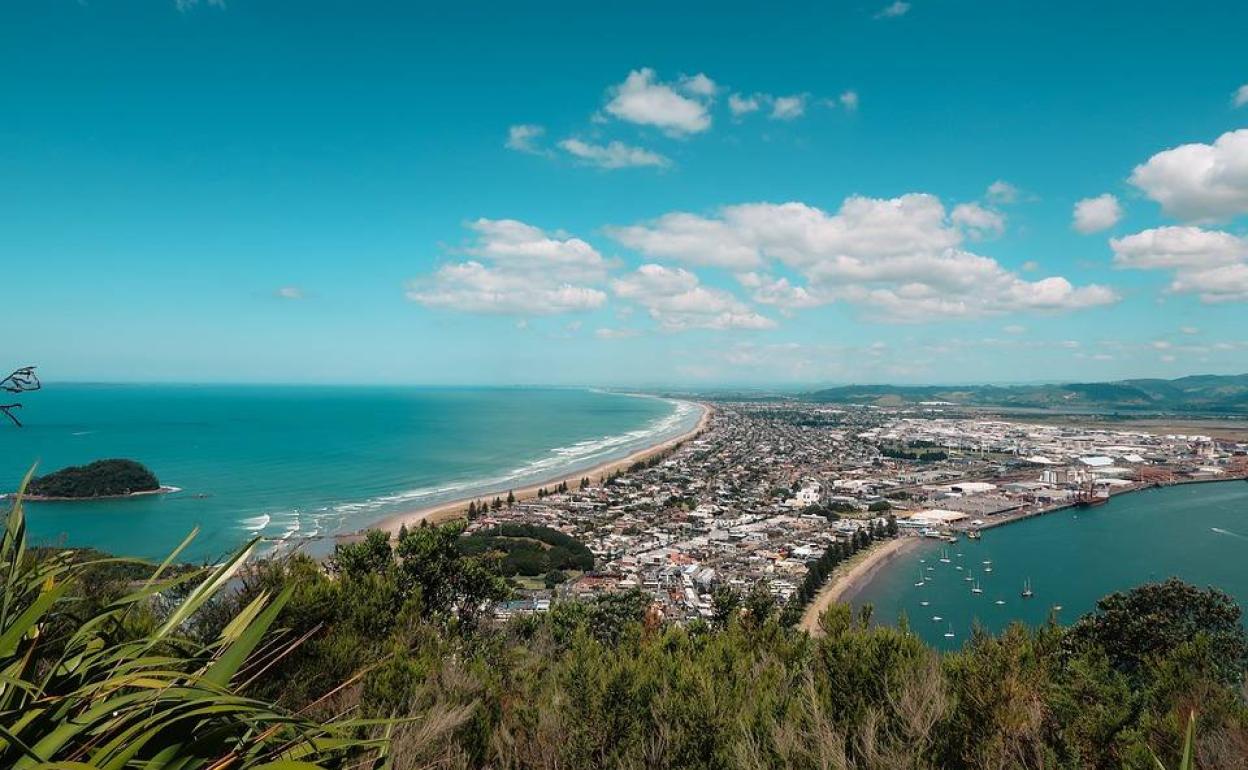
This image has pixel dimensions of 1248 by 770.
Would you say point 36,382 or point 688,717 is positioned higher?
point 36,382

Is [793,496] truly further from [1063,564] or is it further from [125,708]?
[125,708]

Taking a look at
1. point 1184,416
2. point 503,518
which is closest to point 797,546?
point 503,518

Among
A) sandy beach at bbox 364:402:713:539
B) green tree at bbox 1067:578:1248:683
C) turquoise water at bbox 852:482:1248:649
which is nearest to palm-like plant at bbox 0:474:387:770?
green tree at bbox 1067:578:1248:683

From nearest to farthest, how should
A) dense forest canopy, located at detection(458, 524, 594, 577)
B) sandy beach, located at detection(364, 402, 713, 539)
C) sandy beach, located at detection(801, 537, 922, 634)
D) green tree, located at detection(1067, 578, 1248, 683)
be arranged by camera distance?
green tree, located at detection(1067, 578, 1248, 683)
sandy beach, located at detection(801, 537, 922, 634)
dense forest canopy, located at detection(458, 524, 594, 577)
sandy beach, located at detection(364, 402, 713, 539)

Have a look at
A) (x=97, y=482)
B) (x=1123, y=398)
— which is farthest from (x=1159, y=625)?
(x=1123, y=398)

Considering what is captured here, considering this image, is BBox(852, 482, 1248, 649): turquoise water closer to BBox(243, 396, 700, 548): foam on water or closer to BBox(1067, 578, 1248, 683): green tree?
BBox(1067, 578, 1248, 683): green tree

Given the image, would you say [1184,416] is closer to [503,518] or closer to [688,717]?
[503,518]

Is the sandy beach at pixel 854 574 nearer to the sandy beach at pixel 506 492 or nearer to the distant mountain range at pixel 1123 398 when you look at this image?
the sandy beach at pixel 506 492
